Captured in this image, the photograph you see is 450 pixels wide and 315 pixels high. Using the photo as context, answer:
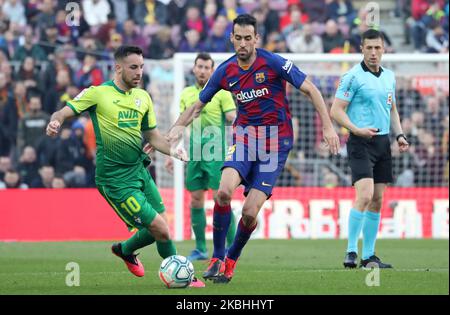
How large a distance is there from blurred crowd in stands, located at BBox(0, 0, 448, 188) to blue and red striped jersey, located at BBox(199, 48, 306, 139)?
9473mm

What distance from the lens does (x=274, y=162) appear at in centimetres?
971

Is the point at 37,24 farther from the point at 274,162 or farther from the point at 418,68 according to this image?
the point at 274,162

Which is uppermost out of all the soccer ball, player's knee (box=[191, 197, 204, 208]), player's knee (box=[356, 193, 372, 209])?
player's knee (box=[356, 193, 372, 209])

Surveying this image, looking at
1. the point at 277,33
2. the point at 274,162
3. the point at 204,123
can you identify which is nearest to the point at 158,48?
the point at 277,33

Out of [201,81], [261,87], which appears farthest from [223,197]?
[201,81]

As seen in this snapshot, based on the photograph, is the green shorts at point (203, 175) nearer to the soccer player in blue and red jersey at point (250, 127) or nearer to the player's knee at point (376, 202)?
the player's knee at point (376, 202)

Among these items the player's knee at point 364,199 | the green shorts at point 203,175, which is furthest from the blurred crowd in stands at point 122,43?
the player's knee at point 364,199

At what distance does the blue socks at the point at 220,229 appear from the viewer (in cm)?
981

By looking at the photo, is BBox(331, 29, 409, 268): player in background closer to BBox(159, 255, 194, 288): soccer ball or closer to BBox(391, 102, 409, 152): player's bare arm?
BBox(391, 102, 409, 152): player's bare arm

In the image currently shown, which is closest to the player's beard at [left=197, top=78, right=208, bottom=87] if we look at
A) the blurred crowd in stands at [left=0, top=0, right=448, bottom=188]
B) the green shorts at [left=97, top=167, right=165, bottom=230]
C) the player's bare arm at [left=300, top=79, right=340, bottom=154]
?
the green shorts at [left=97, top=167, right=165, bottom=230]

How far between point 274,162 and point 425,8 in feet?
46.4

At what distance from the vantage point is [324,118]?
Result: 30.5ft

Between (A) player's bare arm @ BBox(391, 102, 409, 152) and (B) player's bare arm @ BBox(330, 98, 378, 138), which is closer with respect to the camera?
(B) player's bare arm @ BBox(330, 98, 378, 138)

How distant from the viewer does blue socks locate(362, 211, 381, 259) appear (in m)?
11.4
